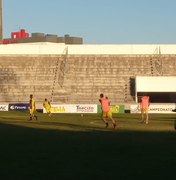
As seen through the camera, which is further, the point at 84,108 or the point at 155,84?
the point at 155,84

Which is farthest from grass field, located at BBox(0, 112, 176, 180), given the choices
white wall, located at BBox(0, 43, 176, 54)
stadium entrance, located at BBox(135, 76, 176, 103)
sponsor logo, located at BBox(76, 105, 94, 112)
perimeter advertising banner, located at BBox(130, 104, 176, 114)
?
white wall, located at BBox(0, 43, 176, 54)

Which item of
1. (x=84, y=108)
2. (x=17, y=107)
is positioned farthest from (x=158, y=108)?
(x=17, y=107)

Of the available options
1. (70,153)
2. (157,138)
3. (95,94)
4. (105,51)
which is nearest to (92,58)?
(105,51)

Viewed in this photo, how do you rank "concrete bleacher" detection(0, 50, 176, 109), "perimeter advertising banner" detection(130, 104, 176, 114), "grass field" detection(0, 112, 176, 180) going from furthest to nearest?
"concrete bleacher" detection(0, 50, 176, 109) → "perimeter advertising banner" detection(130, 104, 176, 114) → "grass field" detection(0, 112, 176, 180)

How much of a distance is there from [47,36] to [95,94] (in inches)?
2511

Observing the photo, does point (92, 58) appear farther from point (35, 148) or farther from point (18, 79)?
point (35, 148)

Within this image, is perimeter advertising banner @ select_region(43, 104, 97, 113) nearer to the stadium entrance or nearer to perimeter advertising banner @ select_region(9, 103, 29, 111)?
perimeter advertising banner @ select_region(9, 103, 29, 111)

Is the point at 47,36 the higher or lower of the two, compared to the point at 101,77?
higher

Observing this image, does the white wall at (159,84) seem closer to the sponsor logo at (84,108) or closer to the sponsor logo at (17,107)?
the sponsor logo at (84,108)

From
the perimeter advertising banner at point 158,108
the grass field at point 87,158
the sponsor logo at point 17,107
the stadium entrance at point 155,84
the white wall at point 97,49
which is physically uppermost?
the white wall at point 97,49

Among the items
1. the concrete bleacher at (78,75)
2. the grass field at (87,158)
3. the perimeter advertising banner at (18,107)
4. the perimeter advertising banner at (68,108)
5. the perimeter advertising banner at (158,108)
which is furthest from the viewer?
the concrete bleacher at (78,75)

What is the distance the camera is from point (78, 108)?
49.0 metres

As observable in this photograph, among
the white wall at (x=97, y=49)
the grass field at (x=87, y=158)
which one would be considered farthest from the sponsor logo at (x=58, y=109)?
the grass field at (x=87, y=158)

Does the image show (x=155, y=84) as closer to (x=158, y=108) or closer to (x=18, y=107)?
(x=158, y=108)
